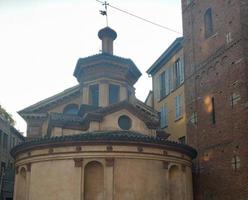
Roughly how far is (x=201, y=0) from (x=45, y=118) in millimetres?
15095

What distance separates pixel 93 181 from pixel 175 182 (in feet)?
16.6

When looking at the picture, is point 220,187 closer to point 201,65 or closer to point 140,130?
point 140,130

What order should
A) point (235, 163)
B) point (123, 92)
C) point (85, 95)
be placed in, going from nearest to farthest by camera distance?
point (235, 163)
point (85, 95)
point (123, 92)

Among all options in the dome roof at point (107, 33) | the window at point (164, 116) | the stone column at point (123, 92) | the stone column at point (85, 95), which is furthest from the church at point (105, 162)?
the dome roof at point (107, 33)

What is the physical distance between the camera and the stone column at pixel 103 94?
89.5ft

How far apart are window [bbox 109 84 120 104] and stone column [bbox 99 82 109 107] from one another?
57cm

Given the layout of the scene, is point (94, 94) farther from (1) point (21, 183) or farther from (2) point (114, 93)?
→ (1) point (21, 183)

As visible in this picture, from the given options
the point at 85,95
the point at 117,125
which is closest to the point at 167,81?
the point at 85,95

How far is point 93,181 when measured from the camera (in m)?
19.4

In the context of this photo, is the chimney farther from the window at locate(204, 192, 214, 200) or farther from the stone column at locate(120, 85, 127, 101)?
the window at locate(204, 192, 214, 200)

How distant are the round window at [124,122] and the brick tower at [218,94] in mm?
4117

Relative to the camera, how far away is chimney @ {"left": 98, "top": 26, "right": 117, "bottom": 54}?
30.7 m

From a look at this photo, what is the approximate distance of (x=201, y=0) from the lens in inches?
963

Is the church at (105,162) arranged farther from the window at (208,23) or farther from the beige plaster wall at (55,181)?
the window at (208,23)
